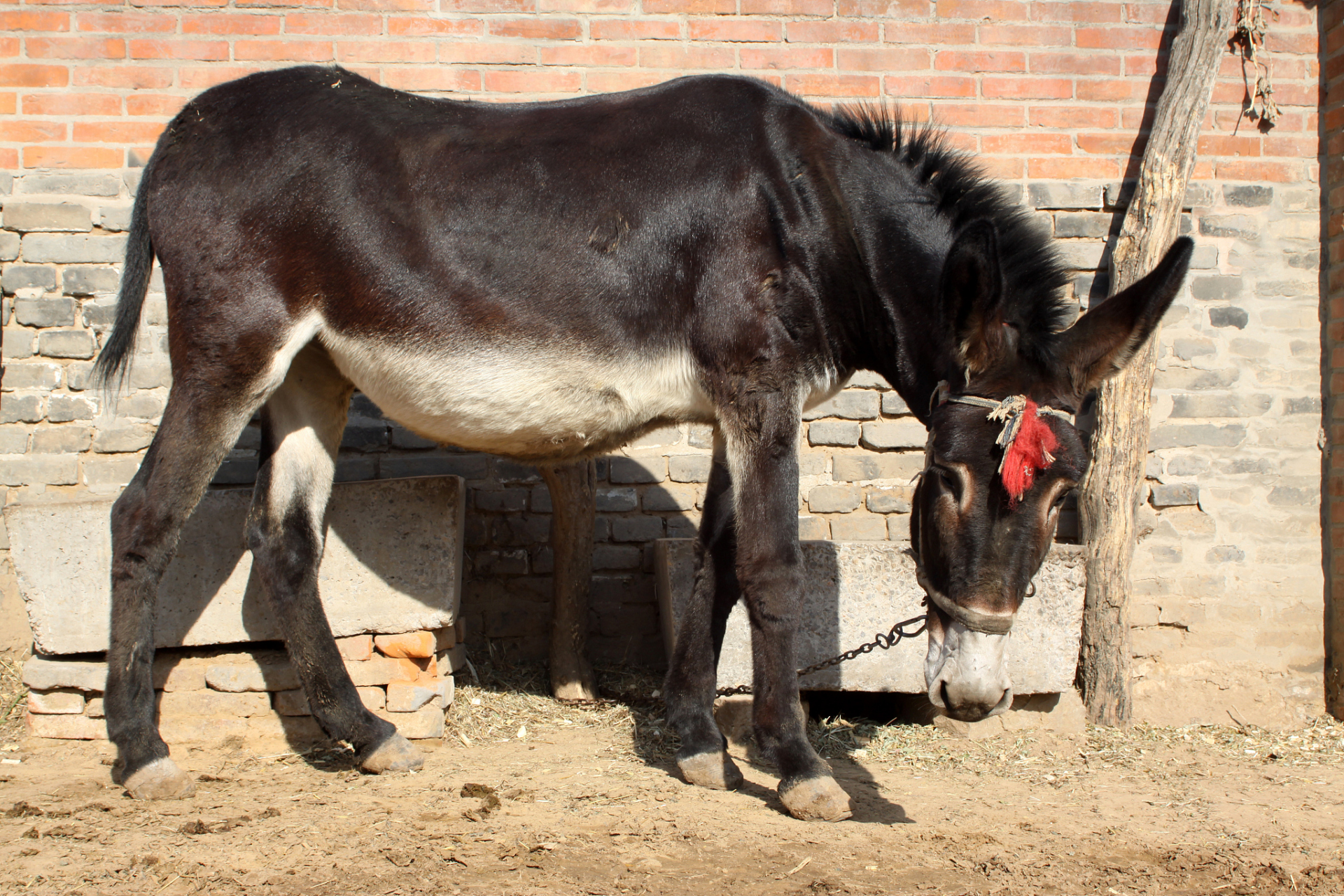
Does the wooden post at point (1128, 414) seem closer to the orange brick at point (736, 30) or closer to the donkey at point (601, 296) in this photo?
the donkey at point (601, 296)

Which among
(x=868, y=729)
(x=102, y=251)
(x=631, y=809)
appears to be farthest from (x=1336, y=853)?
(x=102, y=251)

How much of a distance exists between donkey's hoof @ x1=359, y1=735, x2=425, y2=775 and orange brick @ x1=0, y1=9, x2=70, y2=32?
11.2 feet

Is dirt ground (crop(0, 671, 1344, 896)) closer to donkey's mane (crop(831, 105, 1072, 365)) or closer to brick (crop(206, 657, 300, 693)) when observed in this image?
brick (crop(206, 657, 300, 693))

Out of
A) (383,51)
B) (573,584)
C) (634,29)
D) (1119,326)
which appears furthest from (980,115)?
(573,584)

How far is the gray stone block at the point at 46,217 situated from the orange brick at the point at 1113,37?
4527 millimetres

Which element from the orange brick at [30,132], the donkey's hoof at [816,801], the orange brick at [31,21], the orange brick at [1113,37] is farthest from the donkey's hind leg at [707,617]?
the orange brick at [31,21]

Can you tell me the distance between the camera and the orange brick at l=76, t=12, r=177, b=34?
4125 mm

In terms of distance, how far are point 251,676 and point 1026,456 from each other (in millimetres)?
2774

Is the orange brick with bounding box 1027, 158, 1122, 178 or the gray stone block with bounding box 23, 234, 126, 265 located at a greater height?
the orange brick with bounding box 1027, 158, 1122, 178

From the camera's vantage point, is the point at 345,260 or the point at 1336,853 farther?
the point at 345,260

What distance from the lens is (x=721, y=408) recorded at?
9.16 feet

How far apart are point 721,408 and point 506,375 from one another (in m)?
0.65

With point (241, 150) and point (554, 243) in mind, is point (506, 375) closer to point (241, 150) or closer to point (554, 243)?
point (554, 243)

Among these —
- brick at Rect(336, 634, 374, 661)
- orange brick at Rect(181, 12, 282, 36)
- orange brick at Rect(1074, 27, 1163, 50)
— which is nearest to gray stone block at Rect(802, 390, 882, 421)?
orange brick at Rect(1074, 27, 1163, 50)
